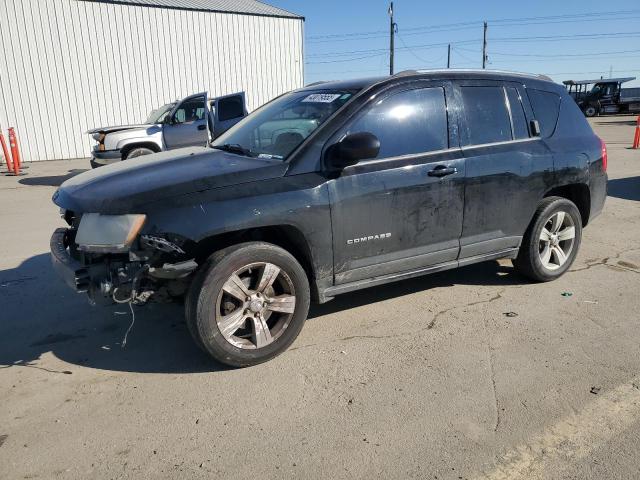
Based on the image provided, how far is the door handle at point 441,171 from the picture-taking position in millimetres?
3969

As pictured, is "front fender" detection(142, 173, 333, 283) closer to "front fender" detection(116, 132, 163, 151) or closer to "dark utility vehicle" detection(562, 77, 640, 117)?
"front fender" detection(116, 132, 163, 151)

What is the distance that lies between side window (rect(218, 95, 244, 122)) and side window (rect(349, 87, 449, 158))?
8557mm

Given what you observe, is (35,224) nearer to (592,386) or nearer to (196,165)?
(196,165)

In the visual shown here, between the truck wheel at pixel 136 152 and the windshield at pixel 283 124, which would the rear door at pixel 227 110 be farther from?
the windshield at pixel 283 124

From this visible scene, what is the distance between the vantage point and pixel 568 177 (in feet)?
15.8

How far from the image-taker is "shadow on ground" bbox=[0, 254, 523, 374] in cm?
359

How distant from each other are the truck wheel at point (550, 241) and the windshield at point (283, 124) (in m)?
2.14

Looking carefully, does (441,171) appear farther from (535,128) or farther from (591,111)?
(591,111)

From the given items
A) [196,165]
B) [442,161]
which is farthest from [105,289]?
[442,161]

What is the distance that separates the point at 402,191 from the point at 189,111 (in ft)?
33.3

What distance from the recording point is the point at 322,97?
4.15m

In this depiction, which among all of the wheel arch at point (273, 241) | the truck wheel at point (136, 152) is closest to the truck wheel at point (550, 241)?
the wheel arch at point (273, 241)

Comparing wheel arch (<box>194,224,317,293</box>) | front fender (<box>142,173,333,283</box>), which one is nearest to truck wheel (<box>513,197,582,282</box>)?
front fender (<box>142,173,333,283</box>)

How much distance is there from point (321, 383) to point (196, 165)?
5.68 ft
